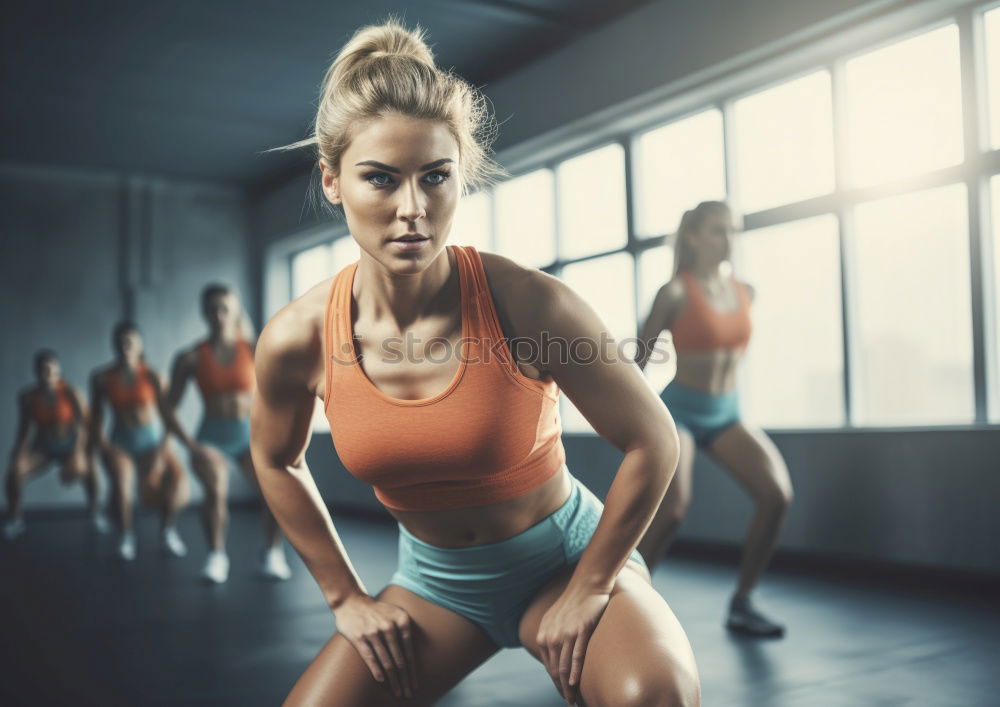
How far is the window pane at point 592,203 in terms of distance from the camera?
5.29 m

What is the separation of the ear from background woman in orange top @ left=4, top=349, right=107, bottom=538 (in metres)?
6.16

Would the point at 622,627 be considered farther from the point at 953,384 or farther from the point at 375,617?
the point at 953,384

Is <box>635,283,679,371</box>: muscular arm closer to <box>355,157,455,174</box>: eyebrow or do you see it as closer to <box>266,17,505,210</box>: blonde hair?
A: <box>266,17,505,210</box>: blonde hair

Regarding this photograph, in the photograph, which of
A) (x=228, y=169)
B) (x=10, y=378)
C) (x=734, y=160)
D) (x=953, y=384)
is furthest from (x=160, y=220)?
(x=953, y=384)

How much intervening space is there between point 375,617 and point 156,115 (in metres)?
6.34

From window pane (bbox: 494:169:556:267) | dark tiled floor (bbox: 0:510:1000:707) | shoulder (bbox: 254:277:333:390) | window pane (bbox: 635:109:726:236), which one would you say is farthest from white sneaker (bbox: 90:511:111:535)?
shoulder (bbox: 254:277:333:390)

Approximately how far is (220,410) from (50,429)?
3.27 meters

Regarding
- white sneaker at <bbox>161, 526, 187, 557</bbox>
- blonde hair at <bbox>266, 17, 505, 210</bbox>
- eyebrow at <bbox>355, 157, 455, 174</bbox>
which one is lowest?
white sneaker at <bbox>161, 526, 187, 557</bbox>

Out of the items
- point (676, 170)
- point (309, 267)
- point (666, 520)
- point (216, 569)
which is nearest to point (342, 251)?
point (309, 267)

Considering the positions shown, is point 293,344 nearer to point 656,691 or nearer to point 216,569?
point 656,691

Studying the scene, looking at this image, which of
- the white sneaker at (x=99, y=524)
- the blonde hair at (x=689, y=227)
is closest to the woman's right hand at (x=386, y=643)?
the blonde hair at (x=689, y=227)

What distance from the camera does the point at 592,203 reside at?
216 inches

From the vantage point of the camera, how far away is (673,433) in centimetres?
114

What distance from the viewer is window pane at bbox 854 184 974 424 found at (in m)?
3.65
